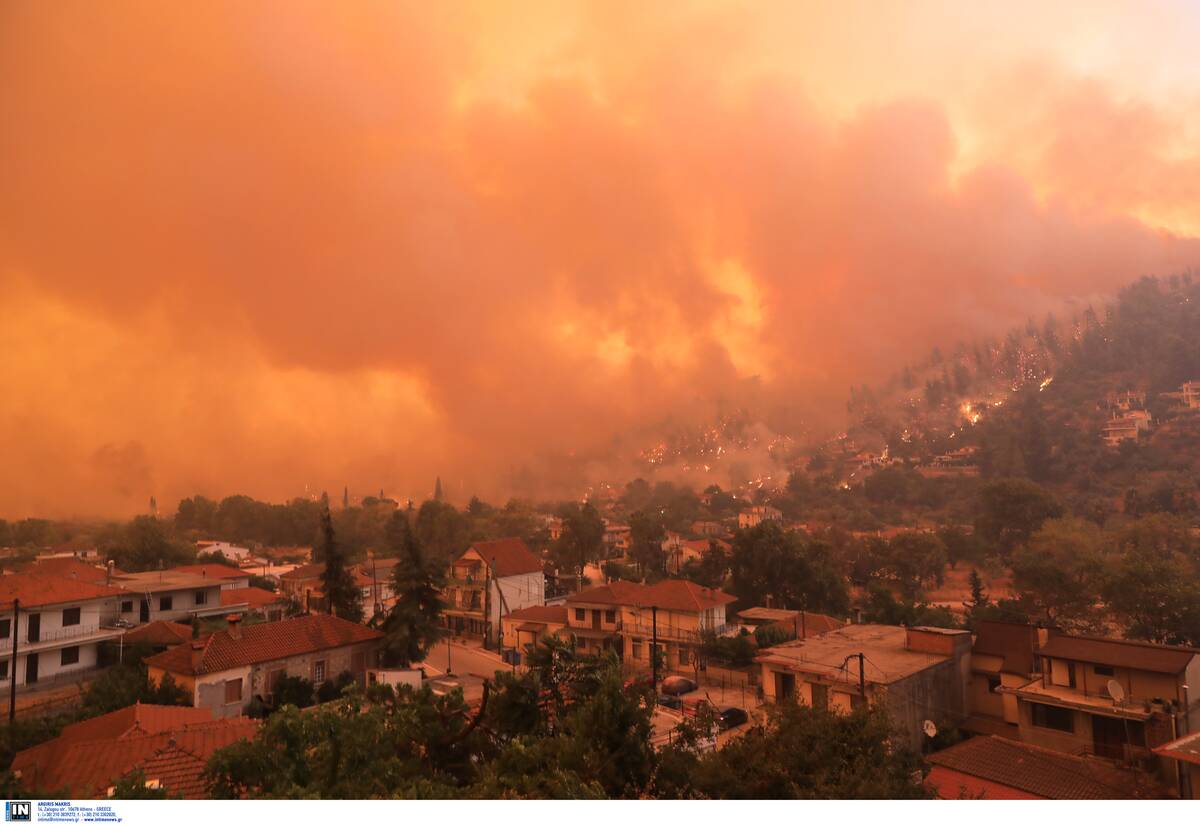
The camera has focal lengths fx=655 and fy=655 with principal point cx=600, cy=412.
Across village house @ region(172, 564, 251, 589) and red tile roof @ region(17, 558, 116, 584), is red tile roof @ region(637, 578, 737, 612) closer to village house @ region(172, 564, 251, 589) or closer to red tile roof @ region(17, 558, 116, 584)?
village house @ region(172, 564, 251, 589)

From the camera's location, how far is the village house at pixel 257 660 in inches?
316

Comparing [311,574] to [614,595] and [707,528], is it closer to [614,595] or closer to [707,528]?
[614,595]

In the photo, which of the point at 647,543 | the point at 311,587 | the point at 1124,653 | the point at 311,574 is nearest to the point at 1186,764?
the point at 1124,653

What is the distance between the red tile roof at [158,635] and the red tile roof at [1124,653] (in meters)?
11.2

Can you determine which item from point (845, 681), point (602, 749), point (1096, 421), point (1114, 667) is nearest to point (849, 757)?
point (602, 749)

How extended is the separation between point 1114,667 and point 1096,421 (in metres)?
10.4

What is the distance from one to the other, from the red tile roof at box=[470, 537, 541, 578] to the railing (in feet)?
24.4

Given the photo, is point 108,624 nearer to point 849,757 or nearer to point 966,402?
point 849,757

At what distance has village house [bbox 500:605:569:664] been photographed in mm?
13802

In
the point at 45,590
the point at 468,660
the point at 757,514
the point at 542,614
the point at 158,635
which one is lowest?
the point at 468,660

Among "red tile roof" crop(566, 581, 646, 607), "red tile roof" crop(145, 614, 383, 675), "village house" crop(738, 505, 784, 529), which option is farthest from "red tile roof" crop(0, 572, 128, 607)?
"village house" crop(738, 505, 784, 529)

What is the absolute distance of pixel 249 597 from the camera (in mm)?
13758

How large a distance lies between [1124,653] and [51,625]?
12770 millimetres

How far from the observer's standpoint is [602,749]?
12.0 ft
